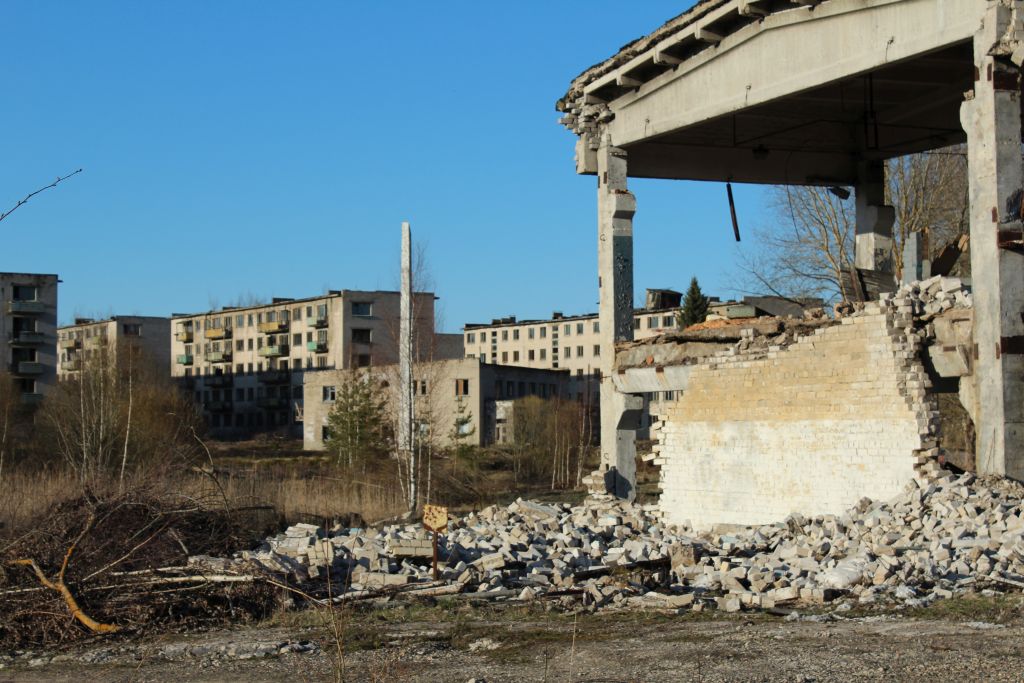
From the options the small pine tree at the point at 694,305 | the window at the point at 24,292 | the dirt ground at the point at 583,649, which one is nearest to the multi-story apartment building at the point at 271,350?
the window at the point at 24,292

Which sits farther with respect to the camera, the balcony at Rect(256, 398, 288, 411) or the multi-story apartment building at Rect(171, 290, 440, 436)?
the balcony at Rect(256, 398, 288, 411)

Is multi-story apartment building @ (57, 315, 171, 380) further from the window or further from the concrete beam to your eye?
the concrete beam

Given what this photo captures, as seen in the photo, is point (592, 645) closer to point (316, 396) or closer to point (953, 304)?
point (953, 304)

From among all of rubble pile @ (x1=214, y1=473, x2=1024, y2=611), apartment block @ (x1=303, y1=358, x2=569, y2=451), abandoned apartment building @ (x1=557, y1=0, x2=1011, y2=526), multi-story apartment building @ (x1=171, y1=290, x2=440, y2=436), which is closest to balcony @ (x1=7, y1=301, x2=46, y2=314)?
multi-story apartment building @ (x1=171, y1=290, x2=440, y2=436)

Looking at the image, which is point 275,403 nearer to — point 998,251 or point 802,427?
point 802,427

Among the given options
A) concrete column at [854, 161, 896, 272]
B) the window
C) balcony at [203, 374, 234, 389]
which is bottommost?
balcony at [203, 374, 234, 389]

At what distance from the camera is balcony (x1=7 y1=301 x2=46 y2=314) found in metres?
82.3

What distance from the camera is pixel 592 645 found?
10109mm

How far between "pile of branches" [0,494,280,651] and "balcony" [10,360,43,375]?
71643mm

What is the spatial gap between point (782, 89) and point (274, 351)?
8544cm

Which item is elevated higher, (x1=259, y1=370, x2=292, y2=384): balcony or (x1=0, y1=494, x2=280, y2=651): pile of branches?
(x1=259, y1=370, x2=292, y2=384): balcony

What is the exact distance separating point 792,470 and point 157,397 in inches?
1489

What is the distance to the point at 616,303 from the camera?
22.1 metres

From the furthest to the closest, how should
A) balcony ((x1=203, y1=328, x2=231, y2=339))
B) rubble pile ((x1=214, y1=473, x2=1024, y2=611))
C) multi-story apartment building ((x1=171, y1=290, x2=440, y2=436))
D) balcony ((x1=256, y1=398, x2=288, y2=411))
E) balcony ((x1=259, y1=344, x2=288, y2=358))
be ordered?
1. balcony ((x1=203, y1=328, x2=231, y2=339))
2. balcony ((x1=256, y1=398, x2=288, y2=411))
3. balcony ((x1=259, y1=344, x2=288, y2=358))
4. multi-story apartment building ((x1=171, y1=290, x2=440, y2=436))
5. rubble pile ((x1=214, y1=473, x2=1024, y2=611))
